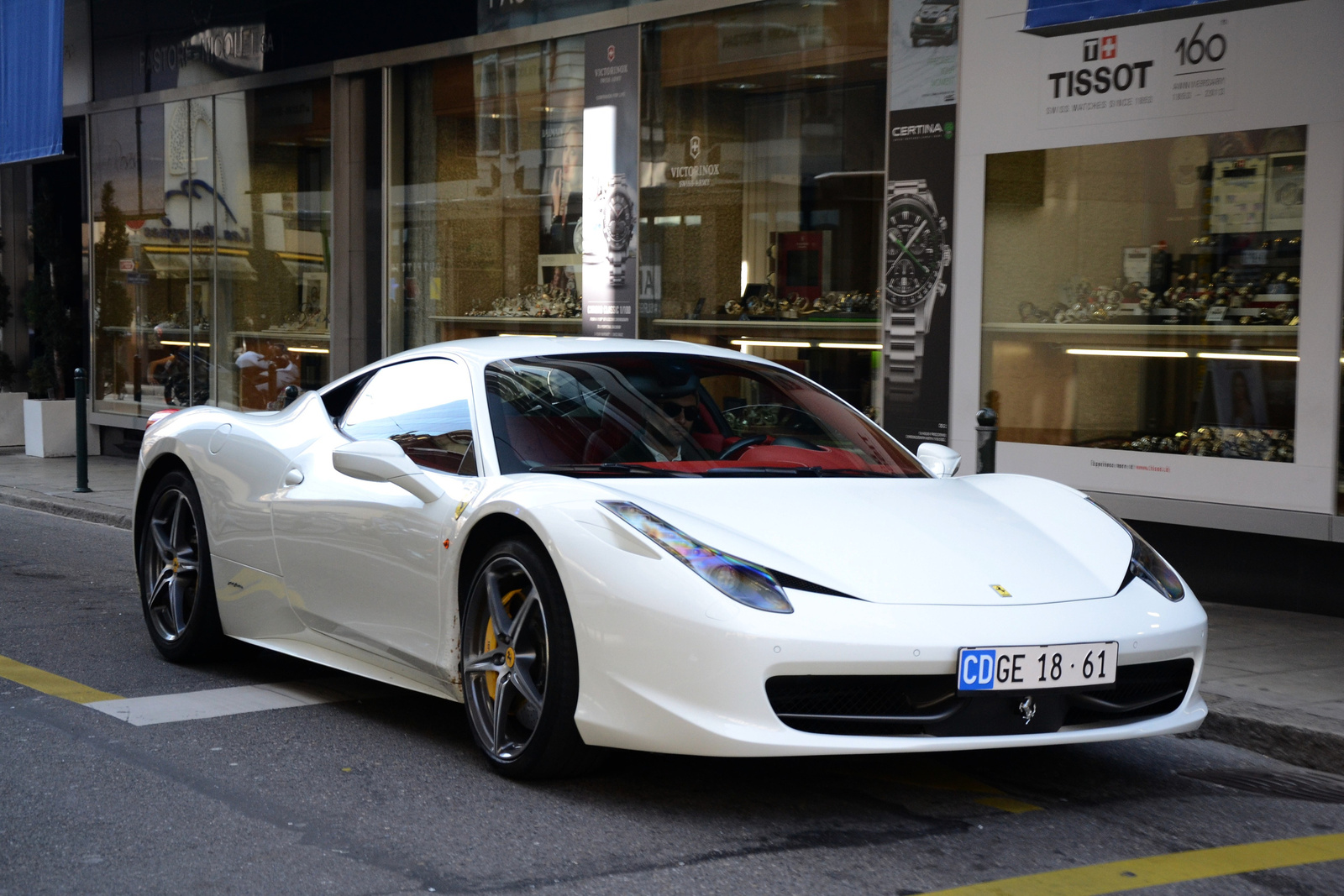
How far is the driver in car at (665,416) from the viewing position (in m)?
4.74

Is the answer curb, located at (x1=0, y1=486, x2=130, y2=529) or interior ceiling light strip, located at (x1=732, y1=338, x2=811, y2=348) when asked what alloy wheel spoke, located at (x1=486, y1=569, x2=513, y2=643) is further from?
curb, located at (x1=0, y1=486, x2=130, y2=529)

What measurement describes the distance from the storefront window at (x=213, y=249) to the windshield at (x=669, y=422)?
1069 centimetres

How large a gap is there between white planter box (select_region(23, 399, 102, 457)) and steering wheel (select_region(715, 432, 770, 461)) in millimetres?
13893

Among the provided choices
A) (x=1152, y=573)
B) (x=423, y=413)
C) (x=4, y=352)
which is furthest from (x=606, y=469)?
(x=4, y=352)

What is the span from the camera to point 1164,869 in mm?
3717

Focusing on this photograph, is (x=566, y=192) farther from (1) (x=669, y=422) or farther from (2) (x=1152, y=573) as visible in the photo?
(2) (x=1152, y=573)

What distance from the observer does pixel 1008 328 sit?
936cm

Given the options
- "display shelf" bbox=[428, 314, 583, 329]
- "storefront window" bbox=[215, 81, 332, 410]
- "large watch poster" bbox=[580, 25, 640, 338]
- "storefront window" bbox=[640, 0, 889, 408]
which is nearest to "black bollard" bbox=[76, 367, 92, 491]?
"storefront window" bbox=[215, 81, 332, 410]

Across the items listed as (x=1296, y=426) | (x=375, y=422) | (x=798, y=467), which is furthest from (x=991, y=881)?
(x=1296, y=426)

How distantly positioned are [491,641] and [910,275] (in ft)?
19.8

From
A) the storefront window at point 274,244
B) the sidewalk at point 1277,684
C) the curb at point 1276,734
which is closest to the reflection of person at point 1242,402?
the sidewalk at point 1277,684

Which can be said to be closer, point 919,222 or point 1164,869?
point 1164,869

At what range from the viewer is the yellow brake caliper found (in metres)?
4.39

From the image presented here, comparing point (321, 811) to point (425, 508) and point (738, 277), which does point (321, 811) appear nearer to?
point (425, 508)
